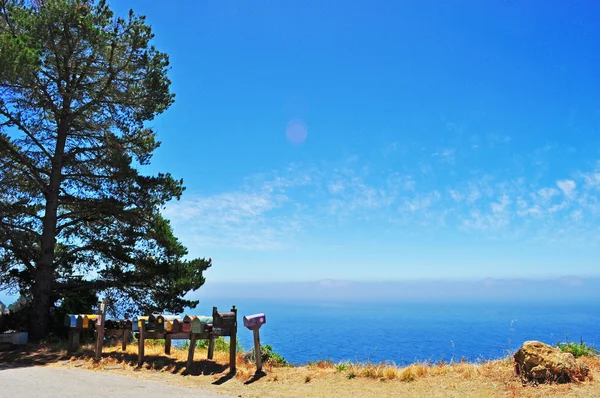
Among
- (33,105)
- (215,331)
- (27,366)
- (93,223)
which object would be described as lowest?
A: (27,366)

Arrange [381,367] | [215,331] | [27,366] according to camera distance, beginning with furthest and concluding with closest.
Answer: [27,366], [215,331], [381,367]

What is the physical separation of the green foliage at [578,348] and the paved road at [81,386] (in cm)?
748

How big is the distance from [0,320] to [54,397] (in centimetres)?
1344

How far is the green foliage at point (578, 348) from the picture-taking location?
9.95 meters

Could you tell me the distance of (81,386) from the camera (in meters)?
10.2

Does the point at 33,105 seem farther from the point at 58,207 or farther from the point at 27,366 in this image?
the point at 27,366

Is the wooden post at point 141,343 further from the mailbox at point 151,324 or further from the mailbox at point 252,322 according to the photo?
the mailbox at point 252,322

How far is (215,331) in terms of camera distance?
12.1 metres

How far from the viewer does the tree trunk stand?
18344 mm

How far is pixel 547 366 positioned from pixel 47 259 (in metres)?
18.1

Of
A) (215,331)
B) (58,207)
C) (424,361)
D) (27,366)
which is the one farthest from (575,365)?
(58,207)

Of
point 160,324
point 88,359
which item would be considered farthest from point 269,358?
point 88,359

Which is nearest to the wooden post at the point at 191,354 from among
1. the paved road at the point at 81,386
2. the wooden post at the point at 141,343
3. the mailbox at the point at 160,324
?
the paved road at the point at 81,386

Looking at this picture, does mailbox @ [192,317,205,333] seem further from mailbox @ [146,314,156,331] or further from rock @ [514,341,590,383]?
rock @ [514,341,590,383]
